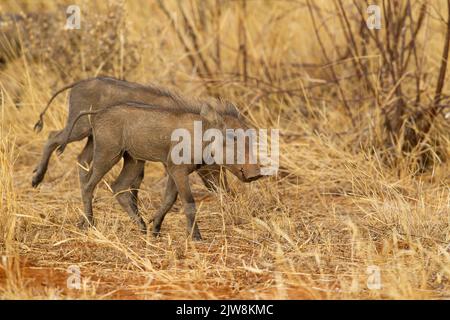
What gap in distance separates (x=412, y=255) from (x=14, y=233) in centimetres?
233

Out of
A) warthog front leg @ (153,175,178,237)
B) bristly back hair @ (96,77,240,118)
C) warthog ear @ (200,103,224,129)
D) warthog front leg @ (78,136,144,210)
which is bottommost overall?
warthog front leg @ (153,175,178,237)

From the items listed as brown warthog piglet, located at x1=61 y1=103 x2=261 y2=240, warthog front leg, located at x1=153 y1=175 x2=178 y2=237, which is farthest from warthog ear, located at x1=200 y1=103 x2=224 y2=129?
warthog front leg, located at x1=153 y1=175 x2=178 y2=237

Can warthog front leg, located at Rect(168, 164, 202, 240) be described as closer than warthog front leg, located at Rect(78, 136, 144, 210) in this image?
Yes

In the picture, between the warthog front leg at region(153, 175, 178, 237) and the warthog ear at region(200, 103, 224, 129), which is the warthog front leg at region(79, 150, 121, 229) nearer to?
the warthog front leg at region(153, 175, 178, 237)

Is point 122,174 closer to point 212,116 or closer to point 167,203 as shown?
point 167,203

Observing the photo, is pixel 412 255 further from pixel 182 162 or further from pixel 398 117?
pixel 398 117

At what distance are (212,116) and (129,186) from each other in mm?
885

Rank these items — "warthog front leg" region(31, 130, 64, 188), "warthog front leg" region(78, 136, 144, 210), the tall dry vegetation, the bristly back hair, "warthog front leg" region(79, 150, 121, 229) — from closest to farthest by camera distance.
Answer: the tall dry vegetation → the bristly back hair → "warthog front leg" region(79, 150, 121, 229) → "warthog front leg" region(78, 136, 144, 210) → "warthog front leg" region(31, 130, 64, 188)

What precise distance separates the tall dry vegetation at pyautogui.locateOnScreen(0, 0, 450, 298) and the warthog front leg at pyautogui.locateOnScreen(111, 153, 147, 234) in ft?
0.34

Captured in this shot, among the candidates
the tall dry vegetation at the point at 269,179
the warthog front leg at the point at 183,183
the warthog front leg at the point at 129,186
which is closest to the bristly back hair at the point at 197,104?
the warthog front leg at the point at 183,183

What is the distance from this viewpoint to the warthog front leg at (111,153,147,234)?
591 centimetres

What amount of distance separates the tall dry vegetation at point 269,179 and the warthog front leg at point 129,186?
10 cm

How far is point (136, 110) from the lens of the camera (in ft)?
18.6

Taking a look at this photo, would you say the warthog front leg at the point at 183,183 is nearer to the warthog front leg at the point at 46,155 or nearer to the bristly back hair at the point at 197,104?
the bristly back hair at the point at 197,104
